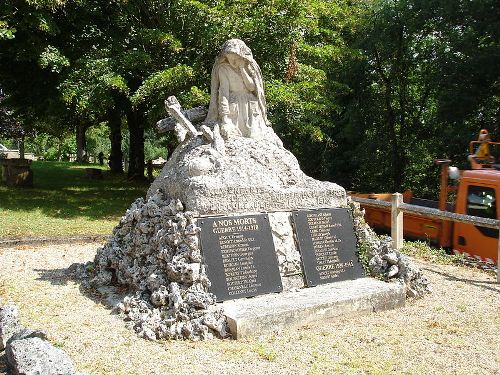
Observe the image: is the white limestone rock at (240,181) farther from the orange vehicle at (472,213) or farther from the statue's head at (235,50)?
the orange vehicle at (472,213)

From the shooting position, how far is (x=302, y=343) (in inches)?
214

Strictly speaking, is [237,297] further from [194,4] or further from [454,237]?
[194,4]

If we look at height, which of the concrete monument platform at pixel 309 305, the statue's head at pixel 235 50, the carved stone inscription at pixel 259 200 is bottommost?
the concrete monument platform at pixel 309 305

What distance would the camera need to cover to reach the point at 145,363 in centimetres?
483

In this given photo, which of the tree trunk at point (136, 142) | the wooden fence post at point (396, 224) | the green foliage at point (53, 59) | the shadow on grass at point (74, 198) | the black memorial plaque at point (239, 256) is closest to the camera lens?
the black memorial plaque at point (239, 256)

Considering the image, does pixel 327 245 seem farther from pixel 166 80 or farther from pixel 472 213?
pixel 166 80

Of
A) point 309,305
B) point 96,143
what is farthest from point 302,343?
point 96,143

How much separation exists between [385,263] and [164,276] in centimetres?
323

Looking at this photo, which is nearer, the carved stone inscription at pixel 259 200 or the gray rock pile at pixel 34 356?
the gray rock pile at pixel 34 356

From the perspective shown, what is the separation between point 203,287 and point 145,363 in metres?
1.32

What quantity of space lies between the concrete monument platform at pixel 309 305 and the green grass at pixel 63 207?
22.4 ft

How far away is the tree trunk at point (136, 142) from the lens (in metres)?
21.1

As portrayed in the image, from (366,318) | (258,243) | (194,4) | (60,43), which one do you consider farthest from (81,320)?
(60,43)

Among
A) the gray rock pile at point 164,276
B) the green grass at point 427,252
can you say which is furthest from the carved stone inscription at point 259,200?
the green grass at point 427,252
